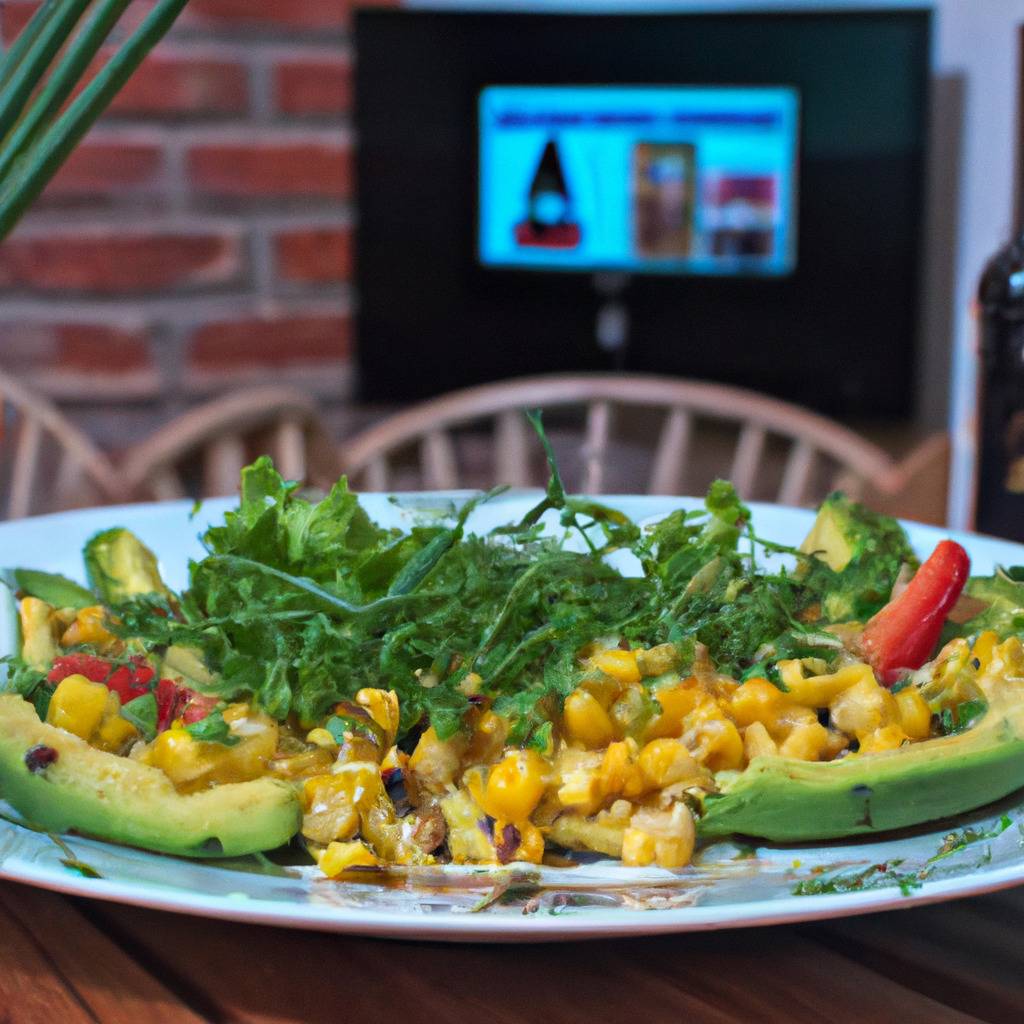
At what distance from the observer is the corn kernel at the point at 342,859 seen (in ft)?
1.67

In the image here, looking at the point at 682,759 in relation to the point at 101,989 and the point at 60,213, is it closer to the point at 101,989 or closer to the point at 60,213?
the point at 101,989

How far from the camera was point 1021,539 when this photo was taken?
0.93m

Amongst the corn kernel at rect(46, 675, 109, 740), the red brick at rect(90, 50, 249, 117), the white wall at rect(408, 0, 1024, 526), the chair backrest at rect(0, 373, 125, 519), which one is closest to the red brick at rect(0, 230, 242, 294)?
the red brick at rect(90, 50, 249, 117)

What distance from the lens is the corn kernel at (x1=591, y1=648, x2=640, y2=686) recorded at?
59 centimetres

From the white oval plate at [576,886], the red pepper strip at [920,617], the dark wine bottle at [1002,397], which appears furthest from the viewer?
the dark wine bottle at [1002,397]

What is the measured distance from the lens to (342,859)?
1.67 ft

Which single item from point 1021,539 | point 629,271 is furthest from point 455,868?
point 629,271

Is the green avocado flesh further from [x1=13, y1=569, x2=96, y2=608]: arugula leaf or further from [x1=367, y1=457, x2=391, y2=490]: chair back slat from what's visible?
Answer: [x1=367, y1=457, x2=391, y2=490]: chair back slat

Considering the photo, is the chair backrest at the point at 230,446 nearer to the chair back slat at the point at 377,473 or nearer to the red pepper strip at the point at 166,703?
the chair back slat at the point at 377,473

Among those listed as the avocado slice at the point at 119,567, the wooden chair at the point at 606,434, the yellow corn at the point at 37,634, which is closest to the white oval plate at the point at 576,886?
the yellow corn at the point at 37,634

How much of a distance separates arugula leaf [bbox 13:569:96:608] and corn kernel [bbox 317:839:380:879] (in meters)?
0.30

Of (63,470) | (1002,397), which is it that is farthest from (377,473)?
(1002,397)

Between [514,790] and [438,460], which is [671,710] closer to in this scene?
[514,790]

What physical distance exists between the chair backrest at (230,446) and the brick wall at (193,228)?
1.54ft
